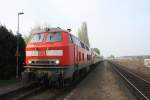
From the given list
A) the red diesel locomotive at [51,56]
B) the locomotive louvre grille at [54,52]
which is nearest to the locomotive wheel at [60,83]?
the red diesel locomotive at [51,56]

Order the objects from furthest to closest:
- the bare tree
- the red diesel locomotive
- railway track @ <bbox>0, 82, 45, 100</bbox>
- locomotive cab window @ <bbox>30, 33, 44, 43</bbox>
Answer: the bare tree, locomotive cab window @ <bbox>30, 33, 44, 43</bbox>, the red diesel locomotive, railway track @ <bbox>0, 82, 45, 100</bbox>

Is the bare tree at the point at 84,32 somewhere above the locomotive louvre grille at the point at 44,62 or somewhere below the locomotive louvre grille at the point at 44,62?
above

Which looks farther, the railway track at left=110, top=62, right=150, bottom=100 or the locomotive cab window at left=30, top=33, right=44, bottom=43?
the locomotive cab window at left=30, top=33, right=44, bottom=43

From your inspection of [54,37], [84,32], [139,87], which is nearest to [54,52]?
[54,37]

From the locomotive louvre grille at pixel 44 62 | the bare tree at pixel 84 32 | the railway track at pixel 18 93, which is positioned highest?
the bare tree at pixel 84 32

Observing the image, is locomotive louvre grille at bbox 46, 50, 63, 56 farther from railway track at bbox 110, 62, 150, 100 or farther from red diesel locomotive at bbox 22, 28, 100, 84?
railway track at bbox 110, 62, 150, 100

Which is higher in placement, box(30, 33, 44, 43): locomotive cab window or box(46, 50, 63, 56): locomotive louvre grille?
box(30, 33, 44, 43): locomotive cab window

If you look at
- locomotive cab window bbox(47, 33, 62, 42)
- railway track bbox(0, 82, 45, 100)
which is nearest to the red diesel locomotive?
locomotive cab window bbox(47, 33, 62, 42)

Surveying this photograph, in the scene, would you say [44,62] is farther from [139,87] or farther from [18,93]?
[139,87]

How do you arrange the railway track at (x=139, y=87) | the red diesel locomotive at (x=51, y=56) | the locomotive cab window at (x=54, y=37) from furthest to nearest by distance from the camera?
the locomotive cab window at (x=54, y=37) → the red diesel locomotive at (x=51, y=56) → the railway track at (x=139, y=87)

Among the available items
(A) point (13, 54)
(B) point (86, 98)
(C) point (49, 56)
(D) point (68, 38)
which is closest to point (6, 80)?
(A) point (13, 54)

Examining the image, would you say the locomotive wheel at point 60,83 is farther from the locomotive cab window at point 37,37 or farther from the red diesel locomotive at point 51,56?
the locomotive cab window at point 37,37

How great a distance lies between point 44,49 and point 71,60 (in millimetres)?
1661

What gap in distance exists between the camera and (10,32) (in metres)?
16.2
